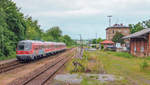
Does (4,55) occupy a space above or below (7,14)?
below

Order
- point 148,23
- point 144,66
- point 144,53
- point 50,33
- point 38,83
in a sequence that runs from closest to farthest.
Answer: point 38,83 → point 144,66 → point 144,53 → point 148,23 → point 50,33

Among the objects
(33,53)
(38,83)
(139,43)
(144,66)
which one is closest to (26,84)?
(38,83)

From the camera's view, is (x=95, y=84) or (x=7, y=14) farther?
(x=7, y=14)

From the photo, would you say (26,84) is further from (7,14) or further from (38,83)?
(7,14)

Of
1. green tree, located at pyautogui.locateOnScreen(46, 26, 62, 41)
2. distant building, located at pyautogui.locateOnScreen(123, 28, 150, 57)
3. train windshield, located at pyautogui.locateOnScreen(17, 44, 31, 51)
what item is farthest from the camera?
green tree, located at pyautogui.locateOnScreen(46, 26, 62, 41)

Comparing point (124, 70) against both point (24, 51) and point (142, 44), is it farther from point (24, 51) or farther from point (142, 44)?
point (142, 44)

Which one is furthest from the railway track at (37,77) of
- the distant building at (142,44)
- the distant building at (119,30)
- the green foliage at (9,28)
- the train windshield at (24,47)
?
the distant building at (119,30)

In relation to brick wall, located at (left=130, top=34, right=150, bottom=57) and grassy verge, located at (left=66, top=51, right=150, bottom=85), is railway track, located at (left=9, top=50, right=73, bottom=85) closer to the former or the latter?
grassy verge, located at (left=66, top=51, right=150, bottom=85)

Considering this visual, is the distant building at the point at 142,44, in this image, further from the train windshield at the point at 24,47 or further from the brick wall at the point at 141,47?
the train windshield at the point at 24,47

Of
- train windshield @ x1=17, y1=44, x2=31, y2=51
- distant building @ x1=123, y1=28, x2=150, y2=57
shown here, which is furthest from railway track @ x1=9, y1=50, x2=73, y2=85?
distant building @ x1=123, y1=28, x2=150, y2=57

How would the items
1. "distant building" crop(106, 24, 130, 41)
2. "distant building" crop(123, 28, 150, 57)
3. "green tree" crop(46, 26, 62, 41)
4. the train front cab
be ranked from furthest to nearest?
1. "green tree" crop(46, 26, 62, 41)
2. "distant building" crop(106, 24, 130, 41)
3. "distant building" crop(123, 28, 150, 57)
4. the train front cab

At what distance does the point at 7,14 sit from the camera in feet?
→ 96.5

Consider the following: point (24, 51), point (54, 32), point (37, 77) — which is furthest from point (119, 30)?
point (37, 77)

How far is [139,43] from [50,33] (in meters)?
73.8
